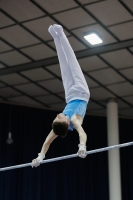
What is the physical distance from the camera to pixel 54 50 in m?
12.2

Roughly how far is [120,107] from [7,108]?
376 centimetres

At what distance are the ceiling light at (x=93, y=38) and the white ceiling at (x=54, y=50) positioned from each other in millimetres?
127

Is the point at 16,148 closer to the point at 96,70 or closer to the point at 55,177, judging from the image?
the point at 55,177

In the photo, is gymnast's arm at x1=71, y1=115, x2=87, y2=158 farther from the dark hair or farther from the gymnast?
the dark hair

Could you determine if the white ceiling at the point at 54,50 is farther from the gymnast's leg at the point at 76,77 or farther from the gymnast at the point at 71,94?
the gymnast's leg at the point at 76,77

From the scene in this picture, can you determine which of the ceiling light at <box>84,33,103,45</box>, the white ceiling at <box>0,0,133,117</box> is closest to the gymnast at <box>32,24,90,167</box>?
the white ceiling at <box>0,0,133,117</box>

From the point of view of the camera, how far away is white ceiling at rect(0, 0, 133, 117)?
1040cm

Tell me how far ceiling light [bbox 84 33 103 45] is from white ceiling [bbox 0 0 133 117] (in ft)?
0.42

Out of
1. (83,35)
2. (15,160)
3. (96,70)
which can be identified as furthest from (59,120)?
(15,160)

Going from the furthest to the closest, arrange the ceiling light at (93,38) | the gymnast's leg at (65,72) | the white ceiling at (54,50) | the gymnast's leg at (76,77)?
the ceiling light at (93,38), the white ceiling at (54,50), the gymnast's leg at (65,72), the gymnast's leg at (76,77)

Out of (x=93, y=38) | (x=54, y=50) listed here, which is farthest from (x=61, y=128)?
(x=54, y=50)

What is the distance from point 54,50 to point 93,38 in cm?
119

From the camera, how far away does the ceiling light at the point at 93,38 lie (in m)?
11.4

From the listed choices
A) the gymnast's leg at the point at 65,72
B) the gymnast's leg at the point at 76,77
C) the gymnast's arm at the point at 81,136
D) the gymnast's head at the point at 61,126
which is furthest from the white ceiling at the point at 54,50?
the gymnast's head at the point at 61,126
